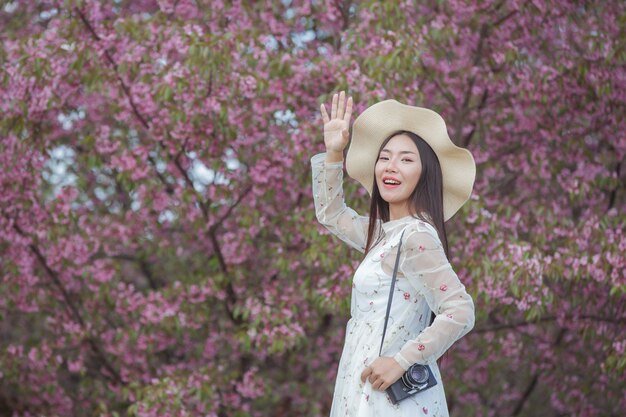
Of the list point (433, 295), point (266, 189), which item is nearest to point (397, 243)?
point (433, 295)

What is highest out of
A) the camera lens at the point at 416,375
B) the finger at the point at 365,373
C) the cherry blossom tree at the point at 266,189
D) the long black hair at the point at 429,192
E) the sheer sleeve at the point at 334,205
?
the long black hair at the point at 429,192

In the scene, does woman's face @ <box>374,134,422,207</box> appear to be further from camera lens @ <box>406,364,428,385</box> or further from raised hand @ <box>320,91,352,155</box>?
camera lens @ <box>406,364,428,385</box>

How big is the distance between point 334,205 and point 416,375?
77 cm

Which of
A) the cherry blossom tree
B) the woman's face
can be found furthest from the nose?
the cherry blossom tree

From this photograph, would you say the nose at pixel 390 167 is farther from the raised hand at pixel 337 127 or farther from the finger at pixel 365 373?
the finger at pixel 365 373

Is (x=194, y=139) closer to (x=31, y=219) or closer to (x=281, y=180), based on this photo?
(x=281, y=180)

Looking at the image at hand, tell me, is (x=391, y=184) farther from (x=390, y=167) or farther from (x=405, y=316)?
(x=405, y=316)

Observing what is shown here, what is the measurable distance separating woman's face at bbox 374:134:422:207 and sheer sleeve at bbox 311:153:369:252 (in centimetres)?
22

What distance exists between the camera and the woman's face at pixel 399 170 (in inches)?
117

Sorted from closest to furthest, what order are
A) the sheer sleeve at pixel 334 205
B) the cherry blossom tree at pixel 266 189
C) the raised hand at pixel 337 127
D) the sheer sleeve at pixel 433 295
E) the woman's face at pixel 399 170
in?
the sheer sleeve at pixel 433 295
the woman's face at pixel 399 170
the raised hand at pixel 337 127
the sheer sleeve at pixel 334 205
the cherry blossom tree at pixel 266 189

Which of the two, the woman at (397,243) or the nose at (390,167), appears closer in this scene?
the woman at (397,243)

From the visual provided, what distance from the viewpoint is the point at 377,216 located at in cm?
321

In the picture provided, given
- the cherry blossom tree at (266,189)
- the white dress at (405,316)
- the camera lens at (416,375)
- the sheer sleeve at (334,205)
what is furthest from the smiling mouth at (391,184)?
the cherry blossom tree at (266,189)

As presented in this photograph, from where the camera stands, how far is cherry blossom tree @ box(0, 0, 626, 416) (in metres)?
5.34
